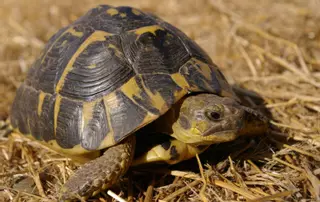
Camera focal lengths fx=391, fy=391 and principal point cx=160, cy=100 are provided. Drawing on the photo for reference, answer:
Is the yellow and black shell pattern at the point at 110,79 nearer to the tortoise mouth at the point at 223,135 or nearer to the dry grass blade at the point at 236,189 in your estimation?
the tortoise mouth at the point at 223,135

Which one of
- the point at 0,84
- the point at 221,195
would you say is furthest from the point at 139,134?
the point at 0,84

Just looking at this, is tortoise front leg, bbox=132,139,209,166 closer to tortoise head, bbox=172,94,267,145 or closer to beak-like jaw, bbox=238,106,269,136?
tortoise head, bbox=172,94,267,145

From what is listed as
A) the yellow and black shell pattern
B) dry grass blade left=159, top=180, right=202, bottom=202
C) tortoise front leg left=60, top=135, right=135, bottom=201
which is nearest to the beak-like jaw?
the yellow and black shell pattern

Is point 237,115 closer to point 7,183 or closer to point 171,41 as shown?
point 171,41

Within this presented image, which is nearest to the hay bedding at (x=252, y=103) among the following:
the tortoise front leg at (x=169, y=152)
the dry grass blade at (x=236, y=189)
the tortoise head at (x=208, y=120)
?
the dry grass blade at (x=236, y=189)

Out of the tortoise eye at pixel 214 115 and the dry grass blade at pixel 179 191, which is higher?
the tortoise eye at pixel 214 115

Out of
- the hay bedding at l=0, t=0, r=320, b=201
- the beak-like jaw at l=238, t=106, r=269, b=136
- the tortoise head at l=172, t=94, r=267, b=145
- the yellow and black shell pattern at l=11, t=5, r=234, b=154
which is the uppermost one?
the yellow and black shell pattern at l=11, t=5, r=234, b=154

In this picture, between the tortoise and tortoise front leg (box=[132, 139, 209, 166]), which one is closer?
the tortoise
